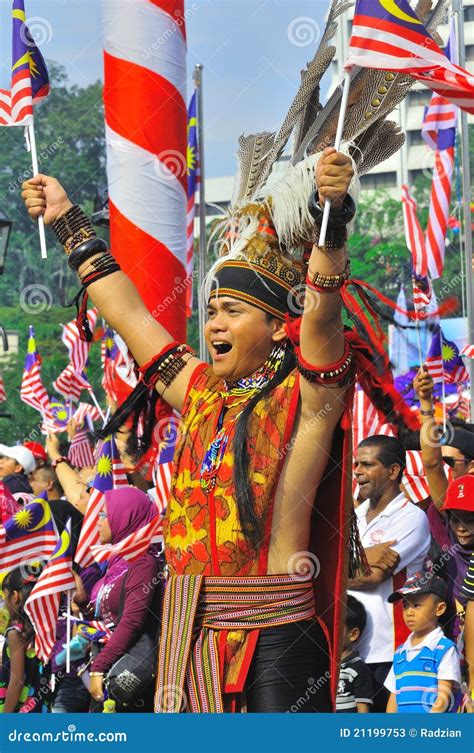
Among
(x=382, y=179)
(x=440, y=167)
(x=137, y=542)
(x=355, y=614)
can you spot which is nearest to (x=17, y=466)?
(x=137, y=542)

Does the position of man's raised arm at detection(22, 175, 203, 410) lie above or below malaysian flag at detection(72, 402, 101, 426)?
above

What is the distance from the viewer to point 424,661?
529 centimetres

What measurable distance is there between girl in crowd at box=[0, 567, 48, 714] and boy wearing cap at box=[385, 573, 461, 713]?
2.09m

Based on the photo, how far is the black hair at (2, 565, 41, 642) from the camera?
6531 millimetres

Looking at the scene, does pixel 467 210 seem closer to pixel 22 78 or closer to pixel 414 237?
pixel 414 237

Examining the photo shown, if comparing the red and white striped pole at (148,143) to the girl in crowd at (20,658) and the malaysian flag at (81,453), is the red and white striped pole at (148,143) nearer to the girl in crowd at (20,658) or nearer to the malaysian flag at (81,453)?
the girl in crowd at (20,658)

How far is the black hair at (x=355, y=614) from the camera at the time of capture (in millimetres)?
5535

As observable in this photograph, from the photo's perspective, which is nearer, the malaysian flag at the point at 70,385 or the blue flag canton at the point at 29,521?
the blue flag canton at the point at 29,521

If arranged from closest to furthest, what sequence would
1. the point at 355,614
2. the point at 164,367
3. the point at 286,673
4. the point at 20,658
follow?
the point at 286,673 < the point at 164,367 < the point at 355,614 < the point at 20,658

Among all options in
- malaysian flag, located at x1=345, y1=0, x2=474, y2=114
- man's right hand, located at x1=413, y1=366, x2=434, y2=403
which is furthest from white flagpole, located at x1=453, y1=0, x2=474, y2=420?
malaysian flag, located at x1=345, y1=0, x2=474, y2=114

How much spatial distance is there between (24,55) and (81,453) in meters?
4.67

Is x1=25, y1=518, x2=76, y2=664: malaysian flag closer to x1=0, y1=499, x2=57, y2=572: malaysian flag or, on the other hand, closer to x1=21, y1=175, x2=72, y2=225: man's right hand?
x1=0, y1=499, x2=57, y2=572: malaysian flag

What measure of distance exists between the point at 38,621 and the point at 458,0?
564 cm

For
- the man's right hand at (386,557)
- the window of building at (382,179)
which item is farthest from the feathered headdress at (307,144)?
the window of building at (382,179)
